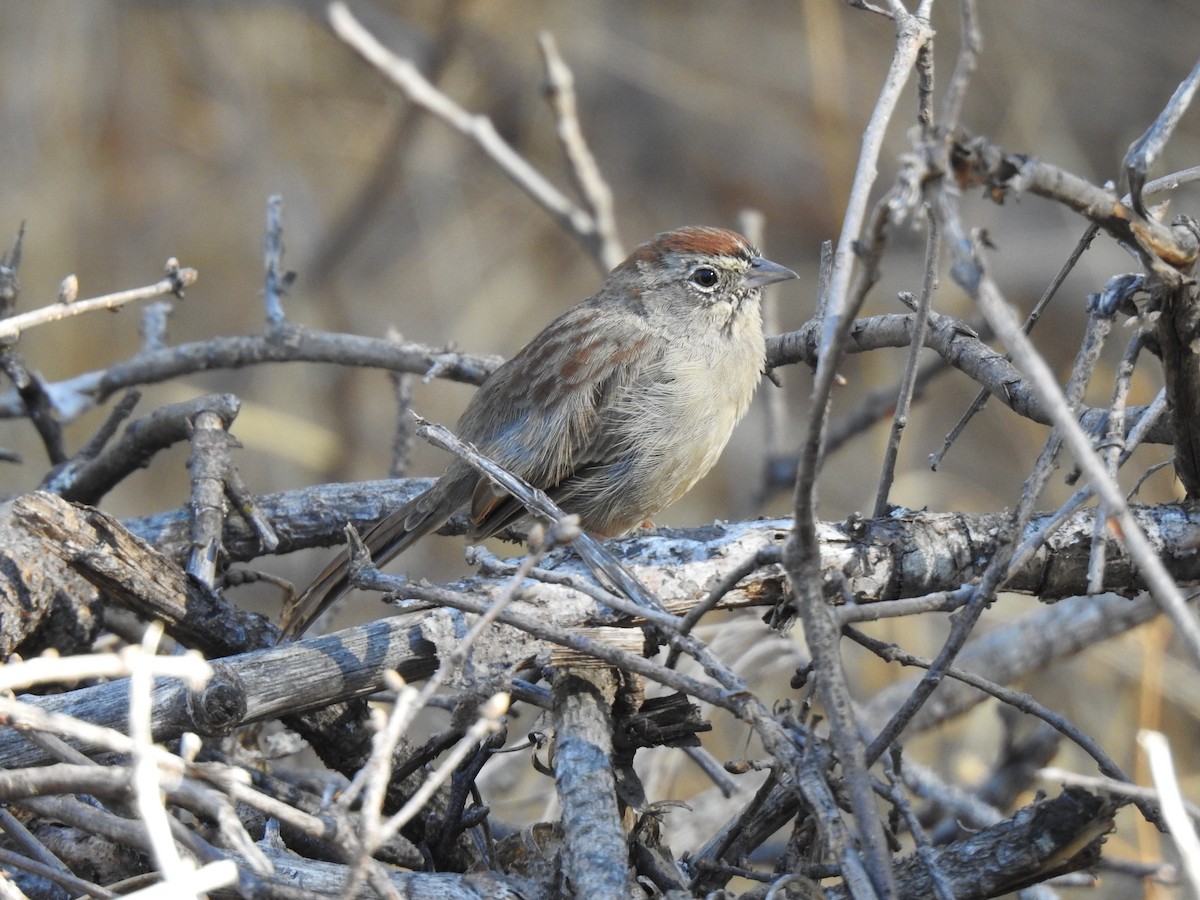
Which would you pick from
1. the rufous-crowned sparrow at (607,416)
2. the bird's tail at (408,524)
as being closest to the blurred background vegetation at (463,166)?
the rufous-crowned sparrow at (607,416)

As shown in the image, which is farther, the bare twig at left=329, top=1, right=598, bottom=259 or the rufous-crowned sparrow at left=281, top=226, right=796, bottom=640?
the bare twig at left=329, top=1, right=598, bottom=259

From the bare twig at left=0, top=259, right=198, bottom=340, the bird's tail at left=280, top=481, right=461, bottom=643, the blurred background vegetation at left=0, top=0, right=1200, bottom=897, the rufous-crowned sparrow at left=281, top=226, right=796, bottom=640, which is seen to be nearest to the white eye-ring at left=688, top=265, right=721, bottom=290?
the rufous-crowned sparrow at left=281, top=226, right=796, bottom=640

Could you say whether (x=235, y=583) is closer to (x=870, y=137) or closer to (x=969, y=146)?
(x=870, y=137)

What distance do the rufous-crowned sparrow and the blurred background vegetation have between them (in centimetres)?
281

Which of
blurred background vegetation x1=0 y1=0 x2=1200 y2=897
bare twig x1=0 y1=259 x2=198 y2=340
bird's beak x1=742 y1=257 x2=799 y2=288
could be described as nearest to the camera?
bare twig x1=0 y1=259 x2=198 y2=340

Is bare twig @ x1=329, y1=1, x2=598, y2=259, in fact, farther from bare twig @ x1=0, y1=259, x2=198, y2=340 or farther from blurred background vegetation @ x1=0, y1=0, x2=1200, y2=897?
blurred background vegetation @ x1=0, y1=0, x2=1200, y2=897

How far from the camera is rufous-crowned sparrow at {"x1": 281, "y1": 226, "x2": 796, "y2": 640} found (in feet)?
11.8

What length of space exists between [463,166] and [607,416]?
498 cm

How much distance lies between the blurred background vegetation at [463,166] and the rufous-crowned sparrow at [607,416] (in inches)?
111

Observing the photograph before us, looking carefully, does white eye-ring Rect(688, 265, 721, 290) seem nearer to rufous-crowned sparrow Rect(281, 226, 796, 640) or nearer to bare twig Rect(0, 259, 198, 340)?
rufous-crowned sparrow Rect(281, 226, 796, 640)

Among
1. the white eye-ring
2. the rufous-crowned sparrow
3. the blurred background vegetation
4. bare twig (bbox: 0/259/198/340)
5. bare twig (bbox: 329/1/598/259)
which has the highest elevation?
the blurred background vegetation

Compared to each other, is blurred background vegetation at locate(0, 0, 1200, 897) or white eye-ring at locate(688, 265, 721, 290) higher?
blurred background vegetation at locate(0, 0, 1200, 897)

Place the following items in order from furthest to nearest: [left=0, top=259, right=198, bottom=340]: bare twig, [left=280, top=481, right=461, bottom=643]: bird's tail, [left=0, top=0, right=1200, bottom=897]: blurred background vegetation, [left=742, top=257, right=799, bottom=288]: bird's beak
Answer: [left=0, top=0, right=1200, bottom=897]: blurred background vegetation, [left=742, top=257, right=799, bottom=288]: bird's beak, [left=280, top=481, right=461, bottom=643]: bird's tail, [left=0, top=259, right=198, bottom=340]: bare twig

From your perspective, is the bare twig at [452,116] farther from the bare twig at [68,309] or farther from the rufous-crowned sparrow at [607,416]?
the bare twig at [68,309]
